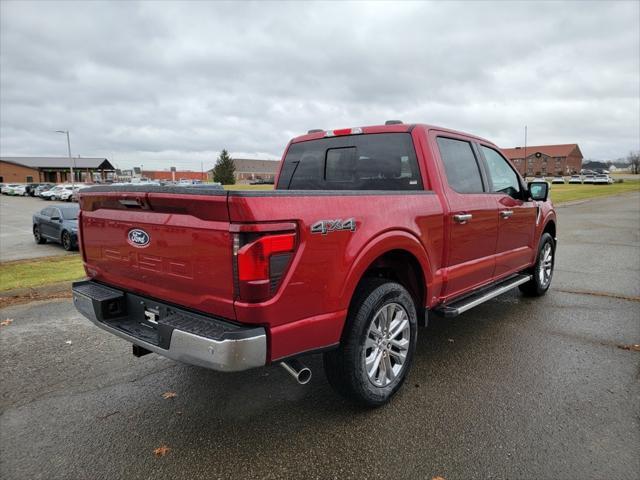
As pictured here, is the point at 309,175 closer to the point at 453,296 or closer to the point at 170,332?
the point at 453,296

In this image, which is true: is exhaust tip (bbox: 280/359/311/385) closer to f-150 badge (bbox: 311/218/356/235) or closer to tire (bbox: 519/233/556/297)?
f-150 badge (bbox: 311/218/356/235)

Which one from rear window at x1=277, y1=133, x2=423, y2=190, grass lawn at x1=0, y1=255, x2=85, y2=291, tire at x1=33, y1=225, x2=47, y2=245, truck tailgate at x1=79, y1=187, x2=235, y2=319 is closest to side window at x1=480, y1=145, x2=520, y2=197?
rear window at x1=277, y1=133, x2=423, y2=190

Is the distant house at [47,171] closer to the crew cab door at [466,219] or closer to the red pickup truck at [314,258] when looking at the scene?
the red pickup truck at [314,258]

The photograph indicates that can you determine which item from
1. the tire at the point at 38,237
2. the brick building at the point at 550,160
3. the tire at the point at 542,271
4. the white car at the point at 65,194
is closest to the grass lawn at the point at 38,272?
the tire at the point at 38,237

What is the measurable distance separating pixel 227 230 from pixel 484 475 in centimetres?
194

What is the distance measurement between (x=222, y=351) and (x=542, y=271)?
5.22m

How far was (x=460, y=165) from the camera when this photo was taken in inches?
167

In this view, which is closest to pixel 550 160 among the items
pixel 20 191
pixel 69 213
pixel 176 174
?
pixel 176 174

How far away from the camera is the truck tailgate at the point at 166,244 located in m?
2.40

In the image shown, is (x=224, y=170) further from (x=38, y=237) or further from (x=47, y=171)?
(x=38, y=237)

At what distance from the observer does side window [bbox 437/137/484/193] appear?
13.2ft

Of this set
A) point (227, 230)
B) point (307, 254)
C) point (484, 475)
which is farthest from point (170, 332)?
point (484, 475)

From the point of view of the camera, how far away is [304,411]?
3.13 metres

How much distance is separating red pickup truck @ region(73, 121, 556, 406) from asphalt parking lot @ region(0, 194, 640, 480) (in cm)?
37
